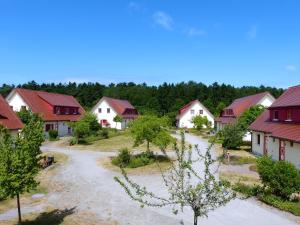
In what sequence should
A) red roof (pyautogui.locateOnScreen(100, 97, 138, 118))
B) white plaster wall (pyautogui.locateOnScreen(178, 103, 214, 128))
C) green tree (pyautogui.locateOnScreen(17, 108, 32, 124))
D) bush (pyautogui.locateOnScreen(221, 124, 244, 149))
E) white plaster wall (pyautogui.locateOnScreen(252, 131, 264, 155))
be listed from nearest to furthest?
white plaster wall (pyautogui.locateOnScreen(252, 131, 264, 155))
bush (pyautogui.locateOnScreen(221, 124, 244, 149))
green tree (pyautogui.locateOnScreen(17, 108, 32, 124))
red roof (pyautogui.locateOnScreen(100, 97, 138, 118))
white plaster wall (pyautogui.locateOnScreen(178, 103, 214, 128))

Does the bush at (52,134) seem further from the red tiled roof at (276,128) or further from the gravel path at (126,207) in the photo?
the red tiled roof at (276,128)

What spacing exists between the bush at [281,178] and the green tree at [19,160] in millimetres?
12046

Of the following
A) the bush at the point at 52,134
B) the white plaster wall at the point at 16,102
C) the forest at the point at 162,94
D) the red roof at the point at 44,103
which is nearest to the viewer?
the bush at the point at 52,134

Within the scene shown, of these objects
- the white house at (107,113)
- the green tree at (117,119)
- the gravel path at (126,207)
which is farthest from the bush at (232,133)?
the white house at (107,113)

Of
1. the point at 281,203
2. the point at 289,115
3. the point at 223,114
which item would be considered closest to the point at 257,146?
the point at 289,115

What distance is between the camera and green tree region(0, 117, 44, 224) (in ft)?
45.6

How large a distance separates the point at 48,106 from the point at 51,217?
130ft

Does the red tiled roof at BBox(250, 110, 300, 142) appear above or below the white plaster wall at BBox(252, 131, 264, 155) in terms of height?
above

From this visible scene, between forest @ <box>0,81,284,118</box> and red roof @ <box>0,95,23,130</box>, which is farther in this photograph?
forest @ <box>0,81,284,118</box>

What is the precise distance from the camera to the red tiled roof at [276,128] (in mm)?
26903

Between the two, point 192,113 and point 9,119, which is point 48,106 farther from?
point 192,113

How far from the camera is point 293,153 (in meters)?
27.1

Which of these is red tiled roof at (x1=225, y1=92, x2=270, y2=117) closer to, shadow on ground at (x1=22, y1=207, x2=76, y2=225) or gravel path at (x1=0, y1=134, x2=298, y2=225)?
gravel path at (x1=0, y1=134, x2=298, y2=225)

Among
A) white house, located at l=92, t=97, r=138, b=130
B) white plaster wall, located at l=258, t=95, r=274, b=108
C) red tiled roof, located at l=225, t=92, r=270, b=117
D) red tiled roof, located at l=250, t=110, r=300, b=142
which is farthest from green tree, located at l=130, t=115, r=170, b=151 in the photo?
white house, located at l=92, t=97, r=138, b=130
